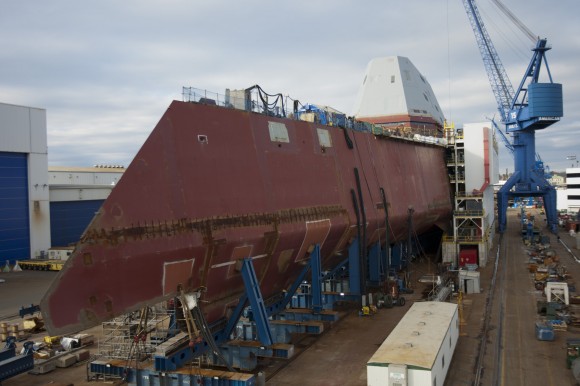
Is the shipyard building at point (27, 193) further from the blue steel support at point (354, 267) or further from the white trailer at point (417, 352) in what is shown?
the white trailer at point (417, 352)

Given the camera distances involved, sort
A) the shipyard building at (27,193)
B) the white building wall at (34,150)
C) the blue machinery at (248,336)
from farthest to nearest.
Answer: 1. the white building wall at (34,150)
2. the shipyard building at (27,193)
3. the blue machinery at (248,336)

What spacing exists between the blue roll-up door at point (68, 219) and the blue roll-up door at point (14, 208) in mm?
4691

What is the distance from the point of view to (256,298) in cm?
1755

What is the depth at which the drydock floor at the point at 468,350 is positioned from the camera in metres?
18.8

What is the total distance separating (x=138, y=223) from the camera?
14.2m

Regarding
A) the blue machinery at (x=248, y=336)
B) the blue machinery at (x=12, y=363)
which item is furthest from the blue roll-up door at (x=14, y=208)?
the blue machinery at (x=248, y=336)

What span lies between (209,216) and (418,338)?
9012mm

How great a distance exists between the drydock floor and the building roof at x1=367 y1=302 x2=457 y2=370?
190 centimetres

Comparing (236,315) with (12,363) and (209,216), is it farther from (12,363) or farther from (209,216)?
(12,363)

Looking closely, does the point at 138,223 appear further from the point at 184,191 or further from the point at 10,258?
the point at 10,258

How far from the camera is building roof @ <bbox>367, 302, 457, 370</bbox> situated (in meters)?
15.9

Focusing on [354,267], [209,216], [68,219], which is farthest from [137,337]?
[68,219]

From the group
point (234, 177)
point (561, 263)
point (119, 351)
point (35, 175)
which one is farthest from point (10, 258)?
point (561, 263)

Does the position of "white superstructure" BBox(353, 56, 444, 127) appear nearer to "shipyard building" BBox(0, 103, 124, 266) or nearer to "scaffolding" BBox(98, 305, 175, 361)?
"shipyard building" BBox(0, 103, 124, 266)
